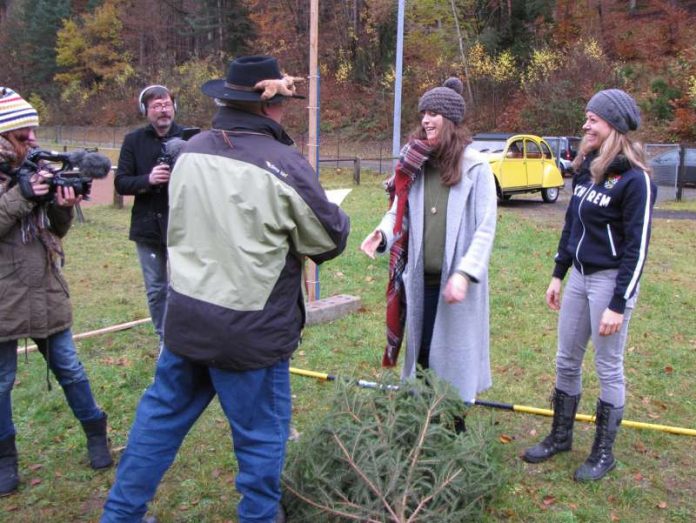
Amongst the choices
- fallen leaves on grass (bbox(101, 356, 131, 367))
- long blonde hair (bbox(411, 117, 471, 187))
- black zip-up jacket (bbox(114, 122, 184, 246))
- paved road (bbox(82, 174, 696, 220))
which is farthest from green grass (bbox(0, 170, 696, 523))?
paved road (bbox(82, 174, 696, 220))

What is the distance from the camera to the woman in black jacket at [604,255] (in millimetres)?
3174

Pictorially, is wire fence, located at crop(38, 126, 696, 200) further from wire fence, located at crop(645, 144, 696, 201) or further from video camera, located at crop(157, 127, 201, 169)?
video camera, located at crop(157, 127, 201, 169)

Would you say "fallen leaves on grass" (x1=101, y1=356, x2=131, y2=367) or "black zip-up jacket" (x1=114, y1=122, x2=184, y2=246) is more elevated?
"black zip-up jacket" (x1=114, y1=122, x2=184, y2=246)

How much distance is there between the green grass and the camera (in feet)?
10.8

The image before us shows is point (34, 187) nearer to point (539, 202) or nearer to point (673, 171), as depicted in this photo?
point (539, 202)

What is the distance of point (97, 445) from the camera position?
359cm

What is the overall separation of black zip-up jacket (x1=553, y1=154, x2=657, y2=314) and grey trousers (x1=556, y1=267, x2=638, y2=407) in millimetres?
85

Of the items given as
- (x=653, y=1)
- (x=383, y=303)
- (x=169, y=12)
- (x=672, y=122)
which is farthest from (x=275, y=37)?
(x=383, y=303)

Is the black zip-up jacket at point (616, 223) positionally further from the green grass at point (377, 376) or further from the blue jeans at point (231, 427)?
the blue jeans at point (231, 427)

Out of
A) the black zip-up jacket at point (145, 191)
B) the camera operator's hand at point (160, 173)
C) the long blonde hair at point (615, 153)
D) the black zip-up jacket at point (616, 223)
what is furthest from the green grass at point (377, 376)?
the camera operator's hand at point (160, 173)

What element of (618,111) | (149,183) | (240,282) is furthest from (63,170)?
(618,111)

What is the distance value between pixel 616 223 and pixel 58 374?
2.85 meters

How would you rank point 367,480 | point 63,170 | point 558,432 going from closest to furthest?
point 367,480, point 63,170, point 558,432

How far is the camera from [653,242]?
1057cm
